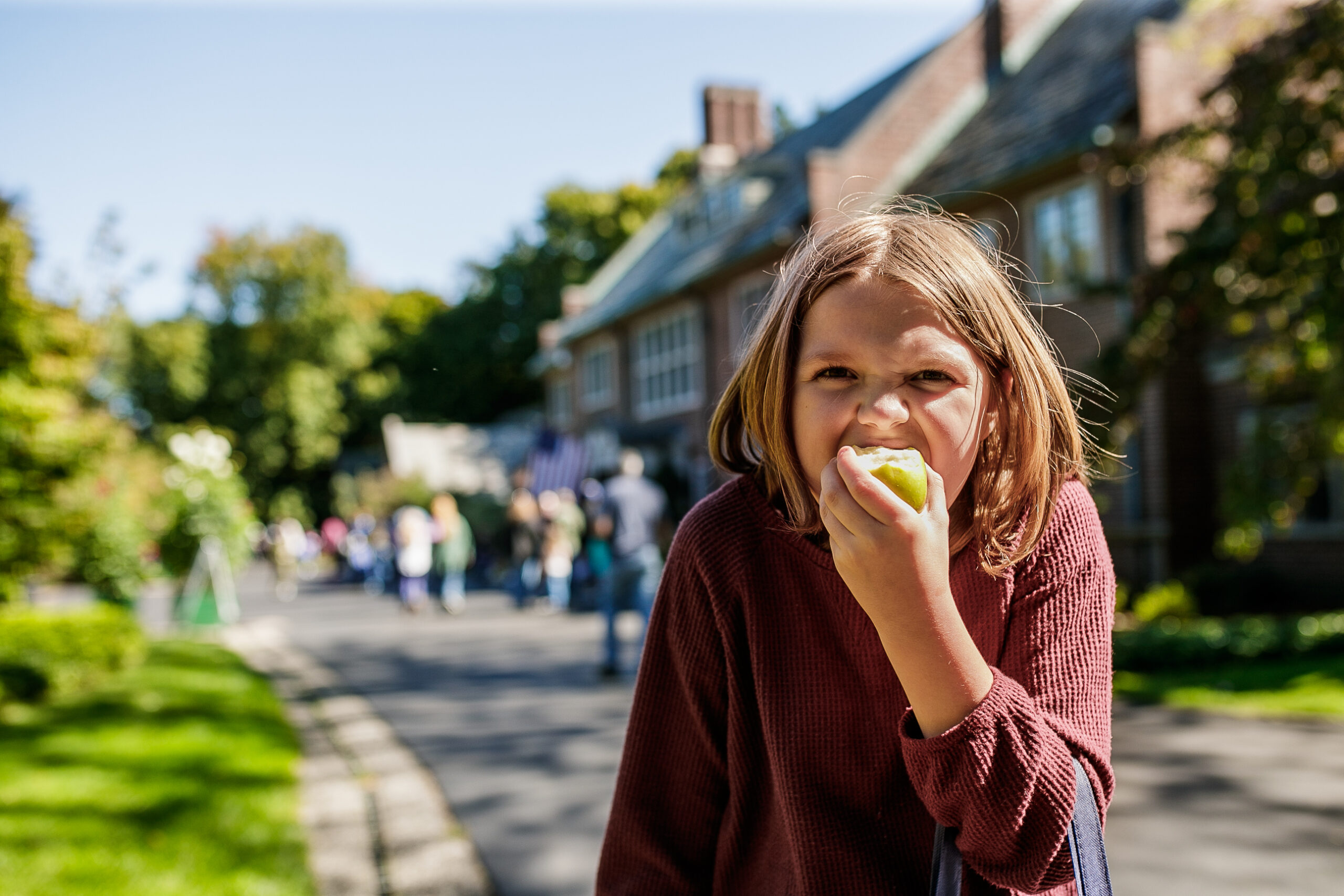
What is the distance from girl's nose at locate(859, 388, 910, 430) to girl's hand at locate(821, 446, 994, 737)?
0.07 metres

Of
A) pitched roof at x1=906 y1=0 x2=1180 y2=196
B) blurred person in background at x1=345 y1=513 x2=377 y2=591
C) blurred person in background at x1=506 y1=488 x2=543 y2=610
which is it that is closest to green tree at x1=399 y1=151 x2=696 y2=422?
blurred person in background at x1=345 y1=513 x2=377 y2=591

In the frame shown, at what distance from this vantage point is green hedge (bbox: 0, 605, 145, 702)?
784 cm

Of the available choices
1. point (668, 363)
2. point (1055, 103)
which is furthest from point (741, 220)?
point (1055, 103)

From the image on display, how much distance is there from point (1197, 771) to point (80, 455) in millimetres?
7698

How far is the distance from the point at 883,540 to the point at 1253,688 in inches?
359

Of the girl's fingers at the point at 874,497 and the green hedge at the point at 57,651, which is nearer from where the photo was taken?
the girl's fingers at the point at 874,497

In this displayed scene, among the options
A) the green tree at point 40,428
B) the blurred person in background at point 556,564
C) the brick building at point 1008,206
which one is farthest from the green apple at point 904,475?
the blurred person in background at point 556,564

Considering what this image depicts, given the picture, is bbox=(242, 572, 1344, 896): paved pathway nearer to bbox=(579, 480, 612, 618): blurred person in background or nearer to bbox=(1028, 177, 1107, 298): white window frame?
bbox=(579, 480, 612, 618): blurred person in background

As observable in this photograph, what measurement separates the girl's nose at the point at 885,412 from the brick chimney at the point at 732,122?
31.1 m

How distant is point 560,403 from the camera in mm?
39688

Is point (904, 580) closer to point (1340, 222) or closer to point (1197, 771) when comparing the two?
point (1197, 771)

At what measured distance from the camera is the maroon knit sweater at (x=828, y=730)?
111 cm

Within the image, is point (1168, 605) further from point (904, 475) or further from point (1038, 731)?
point (904, 475)

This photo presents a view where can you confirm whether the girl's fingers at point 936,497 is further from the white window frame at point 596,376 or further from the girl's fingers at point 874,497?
the white window frame at point 596,376
